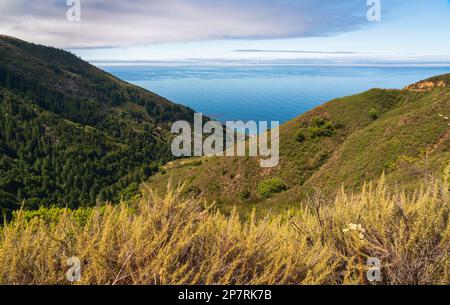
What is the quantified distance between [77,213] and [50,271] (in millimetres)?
20090

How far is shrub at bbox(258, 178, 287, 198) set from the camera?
4244 cm

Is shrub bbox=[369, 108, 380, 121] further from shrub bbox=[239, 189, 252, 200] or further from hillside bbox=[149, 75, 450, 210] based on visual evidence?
shrub bbox=[239, 189, 252, 200]

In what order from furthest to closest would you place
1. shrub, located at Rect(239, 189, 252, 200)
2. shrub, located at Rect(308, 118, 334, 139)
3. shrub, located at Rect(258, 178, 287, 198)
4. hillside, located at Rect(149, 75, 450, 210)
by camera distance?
shrub, located at Rect(308, 118, 334, 139)
shrub, located at Rect(239, 189, 252, 200)
shrub, located at Rect(258, 178, 287, 198)
hillside, located at Rect(149, 75, 450, 210)

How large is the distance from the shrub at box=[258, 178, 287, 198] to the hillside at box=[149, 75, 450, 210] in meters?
0.03

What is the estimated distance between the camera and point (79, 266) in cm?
654

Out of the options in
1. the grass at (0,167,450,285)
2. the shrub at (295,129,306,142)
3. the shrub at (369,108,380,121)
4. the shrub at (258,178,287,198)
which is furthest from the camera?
the shrub at (369,108,380,121)

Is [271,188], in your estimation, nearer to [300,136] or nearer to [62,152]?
[300,136]

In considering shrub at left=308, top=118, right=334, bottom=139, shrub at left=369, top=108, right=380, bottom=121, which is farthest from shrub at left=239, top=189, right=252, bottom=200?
shrub at left=369, top=108, right=380, bottom=121

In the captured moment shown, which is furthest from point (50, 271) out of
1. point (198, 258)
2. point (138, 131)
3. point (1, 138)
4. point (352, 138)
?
point (138, 131)

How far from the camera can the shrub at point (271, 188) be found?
42.4m

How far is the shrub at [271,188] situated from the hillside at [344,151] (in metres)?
0.03

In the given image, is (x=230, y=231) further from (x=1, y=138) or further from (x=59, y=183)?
(x=1, y=138)

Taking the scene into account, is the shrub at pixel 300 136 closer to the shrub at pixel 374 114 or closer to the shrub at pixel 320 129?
the shrub at pixel 320 129

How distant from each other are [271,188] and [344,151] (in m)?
13.3
